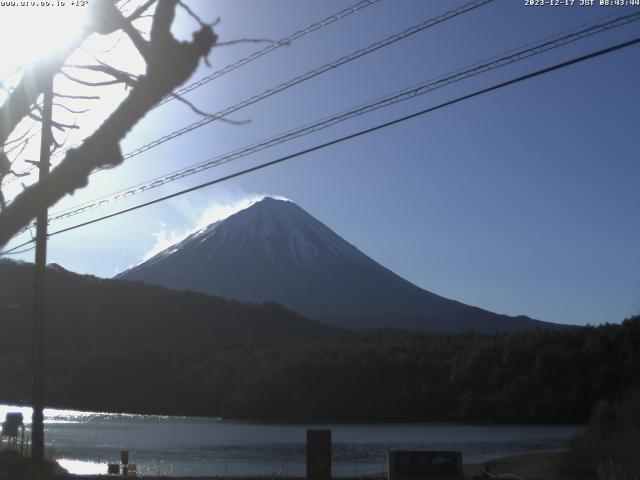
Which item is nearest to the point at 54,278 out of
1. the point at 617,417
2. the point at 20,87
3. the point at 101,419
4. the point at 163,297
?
the point at 163,297

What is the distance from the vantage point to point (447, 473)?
64.3 feet

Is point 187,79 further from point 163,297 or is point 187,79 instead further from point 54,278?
point 163,297

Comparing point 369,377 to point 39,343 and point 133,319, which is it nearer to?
point 133,319

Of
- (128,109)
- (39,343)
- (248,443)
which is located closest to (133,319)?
(248,443)

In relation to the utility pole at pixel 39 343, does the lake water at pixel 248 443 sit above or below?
below

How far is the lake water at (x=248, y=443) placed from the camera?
1459 inches

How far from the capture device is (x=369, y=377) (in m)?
80.2


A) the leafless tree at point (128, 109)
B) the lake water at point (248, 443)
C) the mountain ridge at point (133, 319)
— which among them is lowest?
the lake water at point (248, 443)

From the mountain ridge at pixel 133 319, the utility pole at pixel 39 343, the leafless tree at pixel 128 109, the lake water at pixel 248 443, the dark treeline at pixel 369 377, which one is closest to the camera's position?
the leafless tree at pixel 128 109

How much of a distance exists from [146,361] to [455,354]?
95.4ft

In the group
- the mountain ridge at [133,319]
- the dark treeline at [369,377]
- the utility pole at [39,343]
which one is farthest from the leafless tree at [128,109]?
the mountain ridge at [133,319]

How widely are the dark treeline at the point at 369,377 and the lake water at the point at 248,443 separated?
4.90m

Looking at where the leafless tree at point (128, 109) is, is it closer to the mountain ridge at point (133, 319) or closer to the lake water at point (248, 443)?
the lake water at point (248, 443)

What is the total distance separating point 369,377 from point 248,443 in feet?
101
